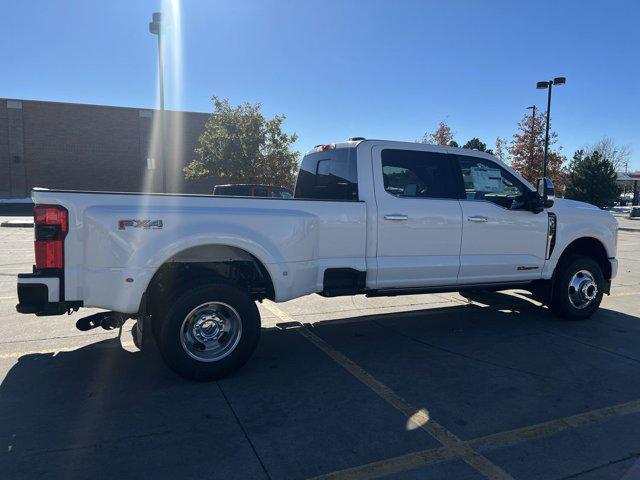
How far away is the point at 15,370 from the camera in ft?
14.3

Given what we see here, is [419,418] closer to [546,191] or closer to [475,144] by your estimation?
[546,191]

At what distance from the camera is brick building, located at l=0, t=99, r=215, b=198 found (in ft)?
116

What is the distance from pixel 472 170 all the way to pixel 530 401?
2.73 metres

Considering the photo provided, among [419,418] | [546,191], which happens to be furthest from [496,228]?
[419,418]

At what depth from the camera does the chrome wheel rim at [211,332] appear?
417 cm

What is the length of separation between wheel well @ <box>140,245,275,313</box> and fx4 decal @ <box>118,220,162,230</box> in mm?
330

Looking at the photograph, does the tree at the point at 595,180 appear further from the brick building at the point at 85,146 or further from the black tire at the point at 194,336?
the black tire at the point at 194,336

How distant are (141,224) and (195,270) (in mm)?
736

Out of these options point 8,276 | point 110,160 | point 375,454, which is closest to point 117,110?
point 110,160

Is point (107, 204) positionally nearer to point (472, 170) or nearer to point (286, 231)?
point (286, 231)

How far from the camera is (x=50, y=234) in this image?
147 inches

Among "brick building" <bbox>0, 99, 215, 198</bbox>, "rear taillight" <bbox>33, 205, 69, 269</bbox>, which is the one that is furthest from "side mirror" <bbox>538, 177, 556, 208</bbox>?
"brick building" <bbox>0, 99, 215, 198</bbox>

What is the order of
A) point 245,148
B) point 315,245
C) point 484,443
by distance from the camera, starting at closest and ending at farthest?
point 484,443 < point 315,245 < point 245,148

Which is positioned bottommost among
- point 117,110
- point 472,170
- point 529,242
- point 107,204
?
point 529,242
